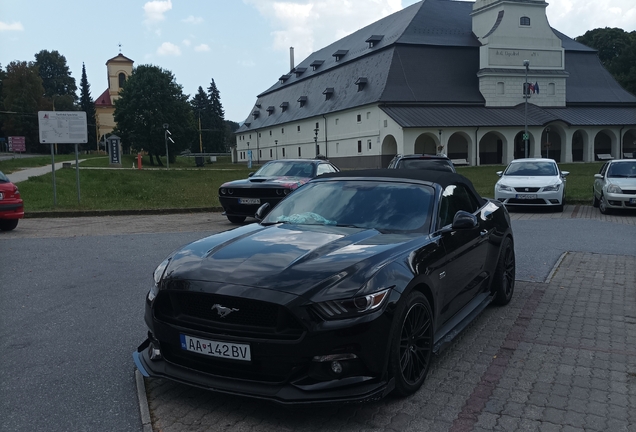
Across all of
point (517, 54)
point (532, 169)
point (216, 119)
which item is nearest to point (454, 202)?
point (532, 169)

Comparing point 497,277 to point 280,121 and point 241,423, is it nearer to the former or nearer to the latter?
point 241,423

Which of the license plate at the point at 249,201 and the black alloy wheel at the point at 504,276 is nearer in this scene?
the black alloy wheel at the point at 504,276

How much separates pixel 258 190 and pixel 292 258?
9.53 meters

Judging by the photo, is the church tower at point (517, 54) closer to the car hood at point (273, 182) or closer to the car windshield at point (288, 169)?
the car windshield at point (288, 169)

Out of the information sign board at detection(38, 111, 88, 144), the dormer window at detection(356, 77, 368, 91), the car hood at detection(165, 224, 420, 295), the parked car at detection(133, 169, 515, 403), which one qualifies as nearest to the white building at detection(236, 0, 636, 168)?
the dormer window at detection(356, 77, 368, 91)

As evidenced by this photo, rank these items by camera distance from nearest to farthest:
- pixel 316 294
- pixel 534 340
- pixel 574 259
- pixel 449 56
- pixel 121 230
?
pixel 316 294
pixel 534 340
pixel 574 259
pixel 121 230
pixel 449 56

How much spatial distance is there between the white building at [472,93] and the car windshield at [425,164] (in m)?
39.6

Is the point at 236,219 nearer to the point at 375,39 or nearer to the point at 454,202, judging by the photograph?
the point at 454,202

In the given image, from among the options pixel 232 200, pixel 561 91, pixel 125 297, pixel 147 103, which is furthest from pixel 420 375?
pixel 147 103

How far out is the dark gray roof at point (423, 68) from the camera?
61.4 meters

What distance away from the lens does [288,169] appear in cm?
1481

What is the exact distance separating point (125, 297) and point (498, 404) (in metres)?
4.37

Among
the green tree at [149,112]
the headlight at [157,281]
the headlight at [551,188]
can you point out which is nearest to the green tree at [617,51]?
the green tree at [149,112]

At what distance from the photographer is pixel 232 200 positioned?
1362 centimetres
